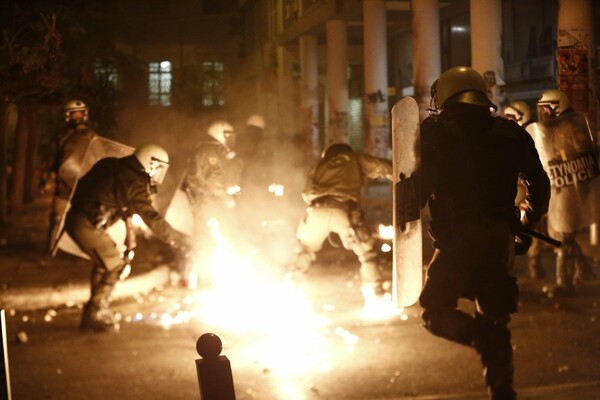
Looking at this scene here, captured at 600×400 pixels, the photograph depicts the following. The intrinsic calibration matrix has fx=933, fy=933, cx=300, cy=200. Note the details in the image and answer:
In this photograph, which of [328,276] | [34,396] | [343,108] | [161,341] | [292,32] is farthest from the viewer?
[292,32]

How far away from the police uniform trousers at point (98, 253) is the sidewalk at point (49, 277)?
1.76 m

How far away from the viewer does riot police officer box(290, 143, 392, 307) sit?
8.92 meters

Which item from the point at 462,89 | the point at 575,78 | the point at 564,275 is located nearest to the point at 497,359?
the point at 462,89

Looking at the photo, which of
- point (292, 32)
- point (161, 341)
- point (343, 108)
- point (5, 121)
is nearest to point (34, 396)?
point (161, 341)

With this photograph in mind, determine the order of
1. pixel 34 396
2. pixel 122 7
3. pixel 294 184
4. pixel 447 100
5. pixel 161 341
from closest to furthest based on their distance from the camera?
pixel 447 100 < pixel 34 396 < pixel 161 341 < pixel 294 184 < pixel 122 7

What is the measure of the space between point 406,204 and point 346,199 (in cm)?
414

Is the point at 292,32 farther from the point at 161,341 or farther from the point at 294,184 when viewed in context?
the point at 161,341

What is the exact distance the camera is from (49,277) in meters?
10.8

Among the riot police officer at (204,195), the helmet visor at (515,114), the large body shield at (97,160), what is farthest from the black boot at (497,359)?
the riot police officer at (204,195)

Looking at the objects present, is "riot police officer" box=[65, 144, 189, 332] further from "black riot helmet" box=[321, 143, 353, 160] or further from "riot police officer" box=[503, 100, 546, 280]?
"riot police officer" box=[503, 100, 546, 280]

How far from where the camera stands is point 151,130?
3669 centimetres

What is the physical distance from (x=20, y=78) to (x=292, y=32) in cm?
2021

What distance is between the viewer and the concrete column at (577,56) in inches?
482

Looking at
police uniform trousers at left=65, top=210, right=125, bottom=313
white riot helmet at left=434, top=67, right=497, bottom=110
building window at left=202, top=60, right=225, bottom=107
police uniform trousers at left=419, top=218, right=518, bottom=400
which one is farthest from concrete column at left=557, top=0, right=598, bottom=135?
building window at left=202, top=60, right=225, bottom=107
